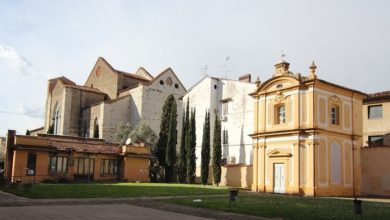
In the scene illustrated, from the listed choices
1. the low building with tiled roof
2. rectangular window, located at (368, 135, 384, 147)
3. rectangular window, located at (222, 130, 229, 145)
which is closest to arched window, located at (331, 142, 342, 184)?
rectangular window, located at (368, 135, 384, 147)

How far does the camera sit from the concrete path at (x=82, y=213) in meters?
14.0

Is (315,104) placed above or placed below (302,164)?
→ above

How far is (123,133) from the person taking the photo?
56.5 metres

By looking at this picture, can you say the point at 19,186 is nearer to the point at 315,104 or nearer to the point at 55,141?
the point at 55,141

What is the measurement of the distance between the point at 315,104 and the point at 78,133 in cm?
4420

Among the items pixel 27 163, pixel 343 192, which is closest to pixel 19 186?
pixel 27 163

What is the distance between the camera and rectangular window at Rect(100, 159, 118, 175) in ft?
138

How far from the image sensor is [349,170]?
110 ft

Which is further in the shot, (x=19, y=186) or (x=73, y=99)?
(x=73, y=99)

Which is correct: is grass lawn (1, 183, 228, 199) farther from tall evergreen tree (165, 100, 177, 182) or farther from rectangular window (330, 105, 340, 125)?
tall evergreen tree (165, 100, 177, 182)

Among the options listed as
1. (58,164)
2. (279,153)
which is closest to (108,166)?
(58,164)

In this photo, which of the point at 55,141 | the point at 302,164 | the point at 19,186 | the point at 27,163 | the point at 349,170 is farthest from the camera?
the point at 55,141

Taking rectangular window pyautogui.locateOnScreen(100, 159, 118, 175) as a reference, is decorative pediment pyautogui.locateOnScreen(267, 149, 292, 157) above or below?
above

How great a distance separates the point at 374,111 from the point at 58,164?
100 feet
